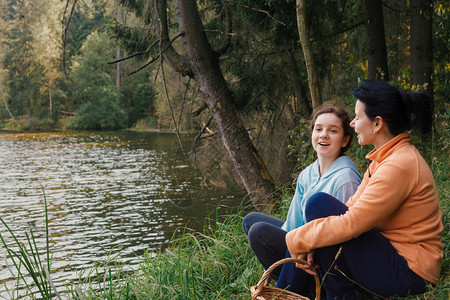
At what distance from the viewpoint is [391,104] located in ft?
7.08

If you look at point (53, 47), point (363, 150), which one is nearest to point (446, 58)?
point (363, 150)

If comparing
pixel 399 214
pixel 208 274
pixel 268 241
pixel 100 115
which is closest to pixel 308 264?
pixel 268 241

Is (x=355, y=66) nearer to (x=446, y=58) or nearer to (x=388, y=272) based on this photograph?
(x=446, y=58)

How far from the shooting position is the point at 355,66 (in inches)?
337

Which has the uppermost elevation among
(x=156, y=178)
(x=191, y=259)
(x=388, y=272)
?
(x=388, y=272)

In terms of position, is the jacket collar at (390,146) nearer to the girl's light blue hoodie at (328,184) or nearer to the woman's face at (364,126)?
the woman's face at (364,126)

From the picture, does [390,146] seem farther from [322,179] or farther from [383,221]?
[322,179]

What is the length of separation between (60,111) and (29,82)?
387cm

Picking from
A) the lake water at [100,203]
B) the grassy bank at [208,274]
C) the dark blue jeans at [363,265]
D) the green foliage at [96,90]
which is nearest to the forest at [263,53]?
the lake water at [100,203]

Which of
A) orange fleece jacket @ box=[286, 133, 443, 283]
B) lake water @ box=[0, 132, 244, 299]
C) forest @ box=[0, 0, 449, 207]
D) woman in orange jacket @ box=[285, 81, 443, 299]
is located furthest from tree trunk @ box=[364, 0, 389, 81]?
orange fleece jacket @ box=[286, 133, 443, 283]

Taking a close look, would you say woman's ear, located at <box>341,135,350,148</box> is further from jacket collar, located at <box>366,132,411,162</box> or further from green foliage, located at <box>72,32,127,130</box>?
green foliage, located at <box>72,32,127,130</box>

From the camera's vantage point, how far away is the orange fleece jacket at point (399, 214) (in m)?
2.04

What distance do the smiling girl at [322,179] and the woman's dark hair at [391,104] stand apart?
0.38m

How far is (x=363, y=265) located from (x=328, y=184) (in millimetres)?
496
